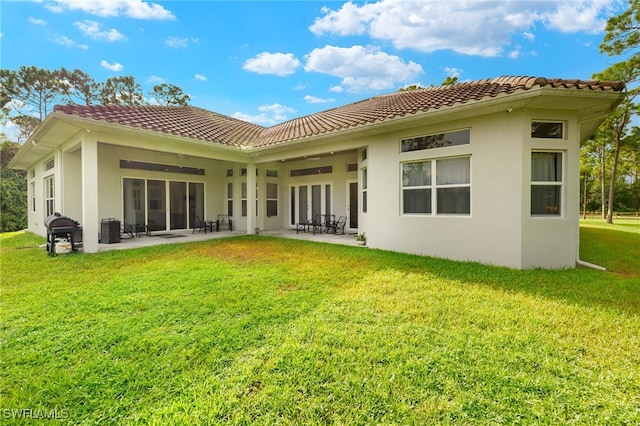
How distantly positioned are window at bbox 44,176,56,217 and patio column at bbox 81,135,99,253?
14.6 ft

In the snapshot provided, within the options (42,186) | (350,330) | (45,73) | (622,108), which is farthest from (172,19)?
(622,108)

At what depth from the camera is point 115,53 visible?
738 inches

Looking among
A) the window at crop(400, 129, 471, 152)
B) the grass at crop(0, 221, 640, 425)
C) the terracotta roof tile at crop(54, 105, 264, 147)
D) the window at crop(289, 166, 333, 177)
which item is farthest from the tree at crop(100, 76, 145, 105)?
the window at crop(400, 129, 471, 152)

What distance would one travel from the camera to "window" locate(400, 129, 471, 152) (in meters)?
6.74

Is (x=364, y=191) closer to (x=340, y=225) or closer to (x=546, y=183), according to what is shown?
(x=340, y=225)

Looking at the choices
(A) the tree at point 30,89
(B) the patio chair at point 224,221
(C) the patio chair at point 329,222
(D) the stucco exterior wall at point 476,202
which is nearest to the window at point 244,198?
(B) the patio chair at point 224,221

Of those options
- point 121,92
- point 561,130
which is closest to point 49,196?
point 561,130

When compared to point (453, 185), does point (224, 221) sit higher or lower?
lower

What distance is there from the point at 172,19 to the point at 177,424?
39.5ft

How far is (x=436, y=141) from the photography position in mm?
7125

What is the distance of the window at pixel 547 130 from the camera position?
20.2 ft

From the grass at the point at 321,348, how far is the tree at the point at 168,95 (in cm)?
2811

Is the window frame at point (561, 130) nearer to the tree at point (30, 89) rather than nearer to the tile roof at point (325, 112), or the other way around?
the tile roof at point (325, 112)

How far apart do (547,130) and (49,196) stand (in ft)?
55.1
